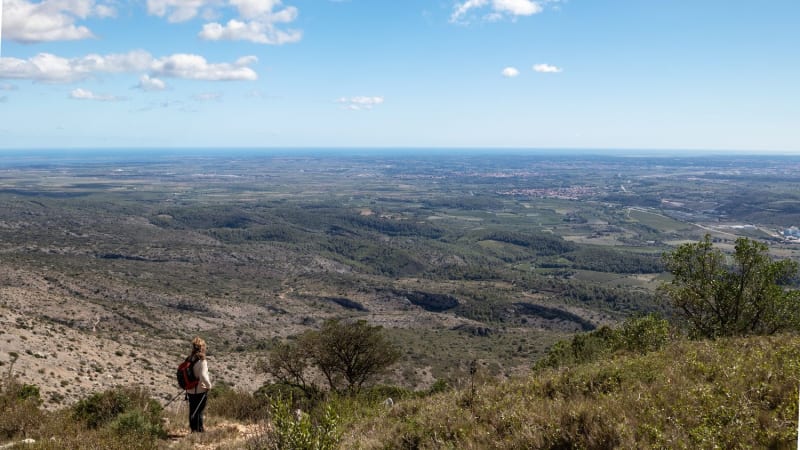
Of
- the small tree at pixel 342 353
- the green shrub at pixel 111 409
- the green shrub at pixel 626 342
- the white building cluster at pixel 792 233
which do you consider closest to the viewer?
the green shrub at pixel 111 409

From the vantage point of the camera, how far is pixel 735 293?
67.4ft

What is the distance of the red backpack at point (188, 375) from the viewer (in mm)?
10273

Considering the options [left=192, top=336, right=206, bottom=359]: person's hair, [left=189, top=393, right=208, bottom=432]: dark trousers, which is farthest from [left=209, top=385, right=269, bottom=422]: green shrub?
[left=192, top=336, right=206, bottom=359]: person's hair

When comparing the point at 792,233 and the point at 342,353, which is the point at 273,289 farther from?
the point at 792,233

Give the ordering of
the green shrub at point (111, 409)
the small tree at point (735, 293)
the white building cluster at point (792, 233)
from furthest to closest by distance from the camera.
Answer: the white building cluster at point (792, 233), the small tree at point (735, 293), the green shrub at point (111, 409)

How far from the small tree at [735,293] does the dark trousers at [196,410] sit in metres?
19.3

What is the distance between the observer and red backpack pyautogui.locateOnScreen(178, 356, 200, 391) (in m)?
10.3

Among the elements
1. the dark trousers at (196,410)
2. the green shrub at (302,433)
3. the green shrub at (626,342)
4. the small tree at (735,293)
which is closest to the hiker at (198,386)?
the dark trousers at (196,410)

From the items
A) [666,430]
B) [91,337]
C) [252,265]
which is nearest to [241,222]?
[252,265]

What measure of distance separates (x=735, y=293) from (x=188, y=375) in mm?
21948

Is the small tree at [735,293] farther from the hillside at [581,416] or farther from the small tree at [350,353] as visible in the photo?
the small tree at [350,353]

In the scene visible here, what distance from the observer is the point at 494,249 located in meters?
172

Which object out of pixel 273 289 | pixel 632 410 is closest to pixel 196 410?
pixel 632 410

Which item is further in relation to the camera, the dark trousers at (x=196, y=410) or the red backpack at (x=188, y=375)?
the dark trousers at (x=196, y=410)
